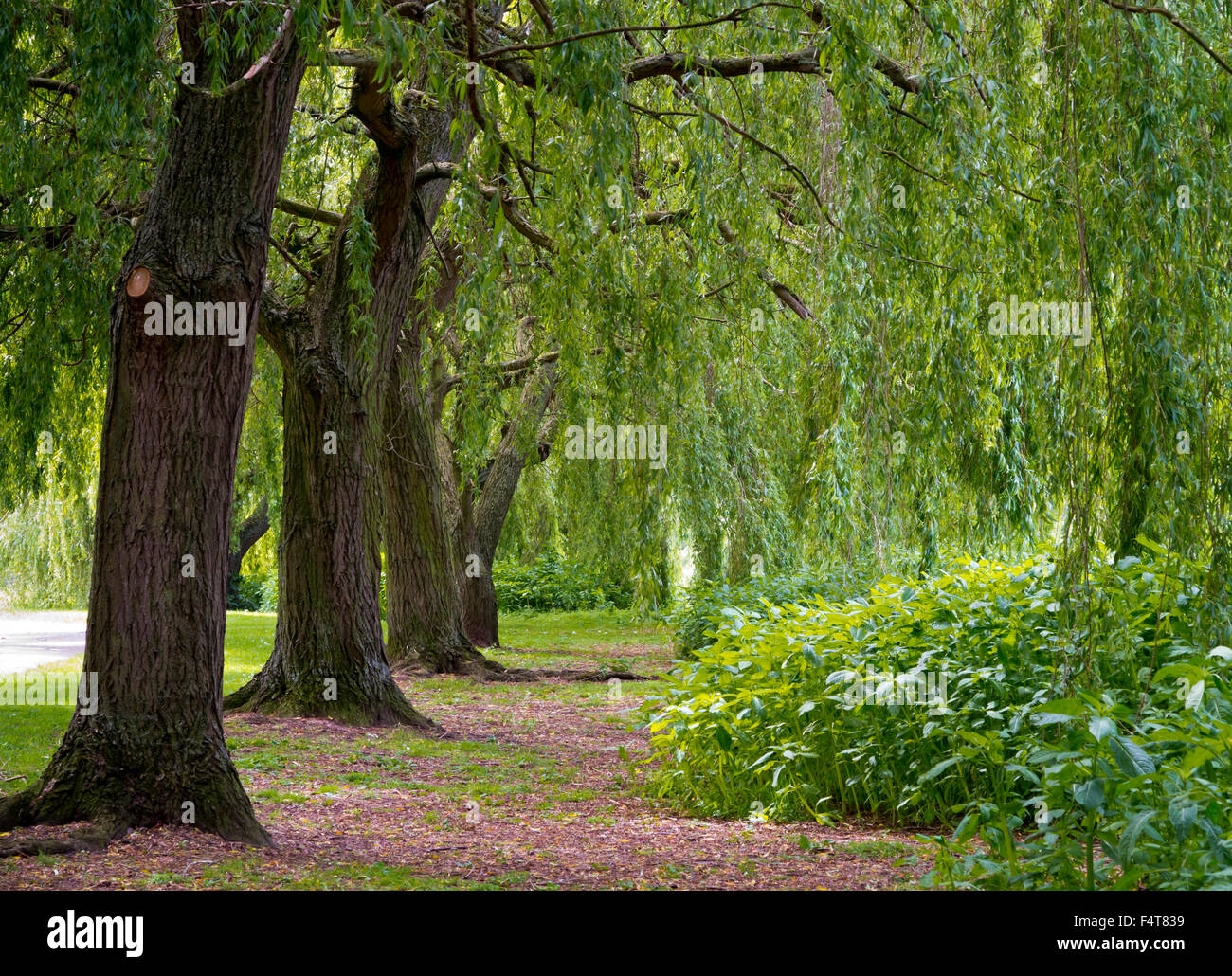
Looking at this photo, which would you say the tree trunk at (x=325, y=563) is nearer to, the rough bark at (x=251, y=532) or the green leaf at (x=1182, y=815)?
the green leaf at (x=1182, y=815)

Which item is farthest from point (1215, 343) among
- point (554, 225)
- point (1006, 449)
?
point (554, 225)

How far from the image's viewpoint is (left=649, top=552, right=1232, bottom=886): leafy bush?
333cm

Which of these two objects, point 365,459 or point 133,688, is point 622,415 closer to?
point 365,459

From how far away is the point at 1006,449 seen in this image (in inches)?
263

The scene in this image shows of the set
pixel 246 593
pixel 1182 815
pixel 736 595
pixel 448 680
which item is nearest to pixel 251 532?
pixel 246 593

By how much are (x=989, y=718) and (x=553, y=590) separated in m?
21.4

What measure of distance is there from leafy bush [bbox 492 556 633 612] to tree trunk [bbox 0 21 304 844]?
2039 cm

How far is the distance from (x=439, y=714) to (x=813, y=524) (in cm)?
409

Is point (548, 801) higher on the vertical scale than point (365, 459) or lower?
lower

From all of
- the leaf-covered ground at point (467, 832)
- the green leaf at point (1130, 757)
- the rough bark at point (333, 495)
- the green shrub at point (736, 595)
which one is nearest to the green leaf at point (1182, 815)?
the green leaf at point (1130, 757)

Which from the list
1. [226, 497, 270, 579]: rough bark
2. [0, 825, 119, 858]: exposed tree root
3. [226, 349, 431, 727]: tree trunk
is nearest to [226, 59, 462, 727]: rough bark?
[226, 349, 431, 727]: tree trunk

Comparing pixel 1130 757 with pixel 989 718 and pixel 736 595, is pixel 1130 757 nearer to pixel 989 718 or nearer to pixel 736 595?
pixel 989 718

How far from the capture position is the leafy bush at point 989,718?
3.33 metres

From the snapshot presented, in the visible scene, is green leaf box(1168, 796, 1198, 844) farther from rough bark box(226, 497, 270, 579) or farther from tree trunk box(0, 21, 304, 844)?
rough bark box(226, 497, 270, 579)
